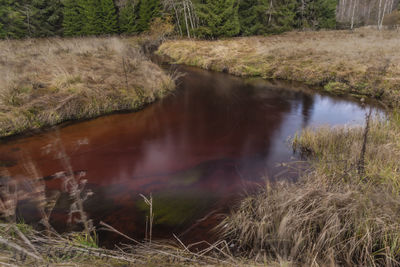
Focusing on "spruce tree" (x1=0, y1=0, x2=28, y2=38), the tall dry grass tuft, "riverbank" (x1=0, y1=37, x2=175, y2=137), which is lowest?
the tall dry grass tuft

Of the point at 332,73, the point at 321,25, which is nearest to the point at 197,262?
the point at 332,73

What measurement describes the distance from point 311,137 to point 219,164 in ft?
6.06

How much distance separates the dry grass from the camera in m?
2.18

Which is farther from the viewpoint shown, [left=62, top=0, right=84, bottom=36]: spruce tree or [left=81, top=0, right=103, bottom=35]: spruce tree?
[left=81, top=0, right=103, bottom=35]: spruce tree

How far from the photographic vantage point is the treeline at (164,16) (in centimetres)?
2092

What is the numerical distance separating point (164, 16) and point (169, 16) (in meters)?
0.60

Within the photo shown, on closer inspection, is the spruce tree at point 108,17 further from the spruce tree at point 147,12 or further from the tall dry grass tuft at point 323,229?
the tall dry grass tuft at point 323,229

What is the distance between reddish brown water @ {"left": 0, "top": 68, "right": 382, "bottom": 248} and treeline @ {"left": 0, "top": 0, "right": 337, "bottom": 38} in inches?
577

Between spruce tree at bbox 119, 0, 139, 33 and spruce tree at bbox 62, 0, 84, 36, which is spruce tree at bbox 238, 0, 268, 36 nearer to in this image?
spruce tree at bbox 119, 0, 139, 33

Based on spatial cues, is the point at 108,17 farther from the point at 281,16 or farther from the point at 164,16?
the point at 281,16

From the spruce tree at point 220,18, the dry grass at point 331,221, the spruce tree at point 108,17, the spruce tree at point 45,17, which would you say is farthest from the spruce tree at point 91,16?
the dry grass at point 331,221

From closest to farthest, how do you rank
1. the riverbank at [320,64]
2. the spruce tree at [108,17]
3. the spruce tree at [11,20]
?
1. the riverbank at [320,64]
2. the spruce tree at [11,20]
3. the spruce tree at [108,17]

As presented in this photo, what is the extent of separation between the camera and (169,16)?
993 inches

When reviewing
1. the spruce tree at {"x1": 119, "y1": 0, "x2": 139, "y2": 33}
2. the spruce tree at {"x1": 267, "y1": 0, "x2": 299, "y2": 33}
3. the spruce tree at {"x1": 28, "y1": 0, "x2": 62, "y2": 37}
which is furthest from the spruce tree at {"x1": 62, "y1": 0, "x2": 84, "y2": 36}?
the spruce tree at {"x1": 267, "y1": 0, "x2": 299, "y2": 33}
